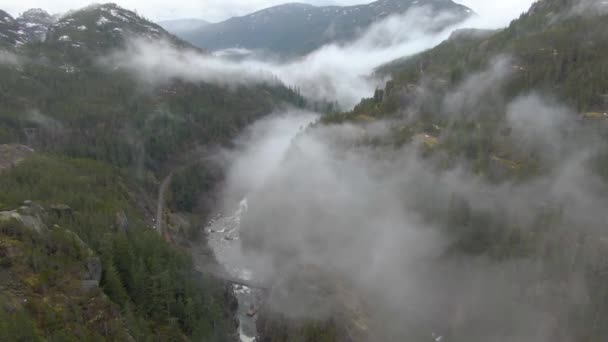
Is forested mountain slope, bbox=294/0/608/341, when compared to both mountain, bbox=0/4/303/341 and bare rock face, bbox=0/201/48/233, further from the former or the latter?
bare rock face, bbox=0/201/48/233

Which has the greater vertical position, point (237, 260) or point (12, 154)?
point (12, 154)

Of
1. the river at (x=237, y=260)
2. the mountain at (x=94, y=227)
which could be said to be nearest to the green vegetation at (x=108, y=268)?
the mountain at (x=94, y=227)

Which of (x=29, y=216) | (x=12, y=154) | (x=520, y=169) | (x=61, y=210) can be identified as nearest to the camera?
(x=29, y=216)

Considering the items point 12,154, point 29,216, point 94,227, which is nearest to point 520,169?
point 94,227

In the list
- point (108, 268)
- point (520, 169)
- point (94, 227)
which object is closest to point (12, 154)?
point (94, 227)

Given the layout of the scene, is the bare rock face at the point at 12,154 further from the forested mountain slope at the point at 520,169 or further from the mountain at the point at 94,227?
the forested mountain slope at the point at 520,169

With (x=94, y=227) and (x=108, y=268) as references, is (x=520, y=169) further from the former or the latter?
(x=94, y=227)

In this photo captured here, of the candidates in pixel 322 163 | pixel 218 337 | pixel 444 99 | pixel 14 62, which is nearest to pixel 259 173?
pixel 322 163

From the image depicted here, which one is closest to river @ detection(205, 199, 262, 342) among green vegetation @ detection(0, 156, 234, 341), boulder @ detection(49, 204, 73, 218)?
green vegetation @ detection(0, 156, 234, 341)

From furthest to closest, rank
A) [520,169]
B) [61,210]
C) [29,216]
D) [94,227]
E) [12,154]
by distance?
[12,154]
[520,169]
[61,210]
[94,227]
[29,216]

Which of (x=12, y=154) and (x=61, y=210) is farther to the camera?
(x=12, y=154)

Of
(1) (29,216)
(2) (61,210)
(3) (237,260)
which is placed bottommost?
(3) (237,260)

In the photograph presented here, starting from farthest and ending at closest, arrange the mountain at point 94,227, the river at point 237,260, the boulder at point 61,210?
the river at point 237,260
the boulder at point 61,210
the mountain at point 94,227
